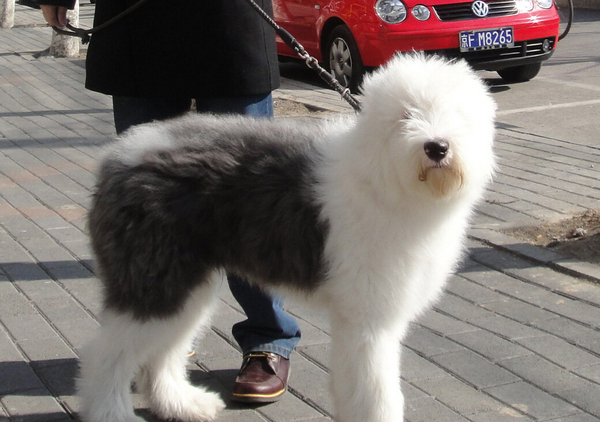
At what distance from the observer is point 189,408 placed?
121 inches

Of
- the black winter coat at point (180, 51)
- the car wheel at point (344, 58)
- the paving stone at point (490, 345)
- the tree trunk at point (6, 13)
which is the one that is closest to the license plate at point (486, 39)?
the car wheel at point (344, 58)

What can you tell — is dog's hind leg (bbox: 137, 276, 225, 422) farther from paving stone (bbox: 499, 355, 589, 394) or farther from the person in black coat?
paving stone (bbox: 499, 355, 589, 394)

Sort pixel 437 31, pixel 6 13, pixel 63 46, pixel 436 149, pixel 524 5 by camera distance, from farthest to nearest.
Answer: pixel 6 13
pixel 63 46
pixel 524 5
pixel 437 31
pixel 436 149

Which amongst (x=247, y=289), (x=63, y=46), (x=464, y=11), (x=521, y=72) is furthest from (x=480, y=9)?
(x=247, y=289)

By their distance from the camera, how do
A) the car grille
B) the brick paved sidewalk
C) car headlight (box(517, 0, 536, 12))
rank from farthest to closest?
1. car headlight (box(517, 0, 536, 12))
2. the car grille
3. the brick paved sidewalk

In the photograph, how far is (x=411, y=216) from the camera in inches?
102

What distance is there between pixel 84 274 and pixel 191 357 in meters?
1.17

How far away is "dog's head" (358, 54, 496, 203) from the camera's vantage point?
2352 mm

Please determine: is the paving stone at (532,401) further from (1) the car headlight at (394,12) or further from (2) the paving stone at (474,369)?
(1) the car headlight at (394,12)

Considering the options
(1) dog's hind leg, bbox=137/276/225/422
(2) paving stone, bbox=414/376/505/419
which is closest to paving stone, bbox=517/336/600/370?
(2) paving stone, bbox=414/376/505/419

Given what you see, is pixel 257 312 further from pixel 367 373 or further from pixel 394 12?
pixel 394 12

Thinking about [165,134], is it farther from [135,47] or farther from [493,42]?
[493,42]

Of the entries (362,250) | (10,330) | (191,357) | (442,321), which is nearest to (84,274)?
(10,330)

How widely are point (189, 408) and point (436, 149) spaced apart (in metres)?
1.52
